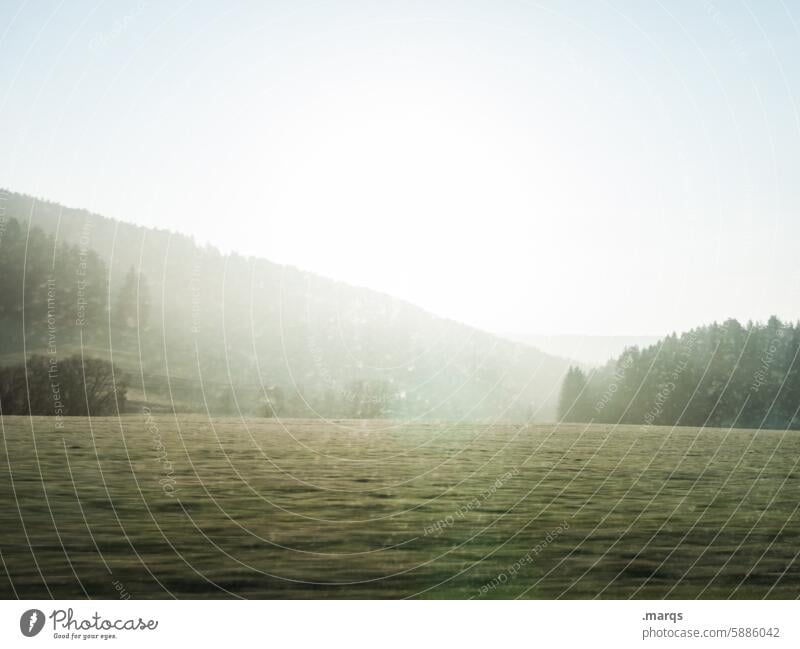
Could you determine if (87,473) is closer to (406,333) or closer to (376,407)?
(376,407)

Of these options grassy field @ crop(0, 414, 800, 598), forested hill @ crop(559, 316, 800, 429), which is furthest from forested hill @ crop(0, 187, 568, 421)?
grassy field @ crop(0, 414, 800, 598)

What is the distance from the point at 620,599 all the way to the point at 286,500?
213 inches

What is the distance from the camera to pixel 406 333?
2869 cm

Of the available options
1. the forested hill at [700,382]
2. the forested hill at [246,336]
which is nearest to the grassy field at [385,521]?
the forested hill at [246,336]

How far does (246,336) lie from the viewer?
55.9 meters

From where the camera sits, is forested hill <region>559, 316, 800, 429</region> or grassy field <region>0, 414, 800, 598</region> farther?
forested hill <region>559, 316, 800, 429</region>

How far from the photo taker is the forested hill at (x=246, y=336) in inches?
1025

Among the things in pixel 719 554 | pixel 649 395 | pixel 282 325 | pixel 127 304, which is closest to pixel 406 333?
pixel 649 395

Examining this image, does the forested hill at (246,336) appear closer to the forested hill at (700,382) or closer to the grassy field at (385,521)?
the forested hill at (700,382)

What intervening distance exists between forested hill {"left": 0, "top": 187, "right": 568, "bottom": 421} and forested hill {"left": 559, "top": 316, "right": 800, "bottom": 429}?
178cm

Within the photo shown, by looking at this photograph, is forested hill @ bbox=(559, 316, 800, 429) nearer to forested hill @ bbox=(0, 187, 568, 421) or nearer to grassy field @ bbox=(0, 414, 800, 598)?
forested hill @ bbox=(0, 187, 568, 421)

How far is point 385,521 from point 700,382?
17503mm

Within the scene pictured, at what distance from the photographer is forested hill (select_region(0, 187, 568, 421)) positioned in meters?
26.0

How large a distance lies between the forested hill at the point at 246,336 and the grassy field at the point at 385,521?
10.7ft
